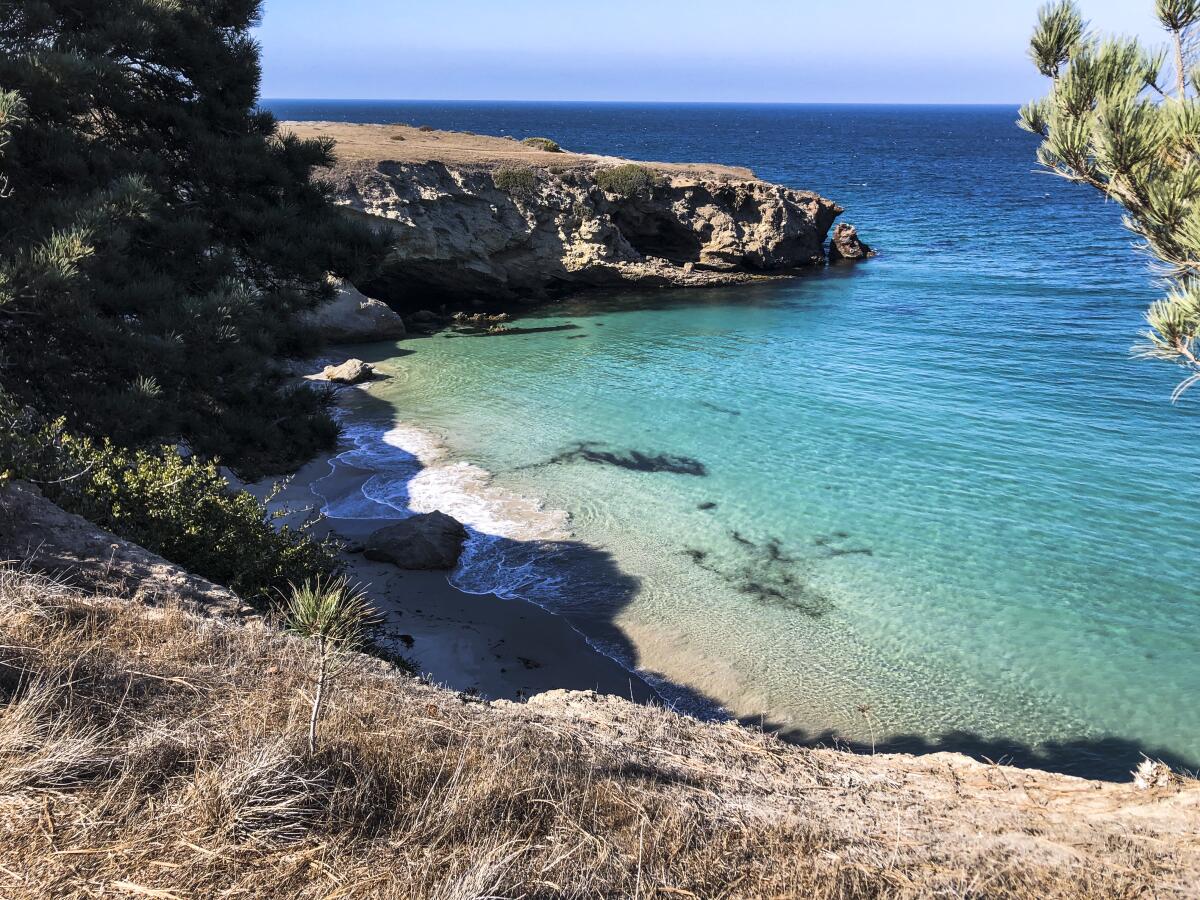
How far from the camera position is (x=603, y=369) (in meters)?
27.7

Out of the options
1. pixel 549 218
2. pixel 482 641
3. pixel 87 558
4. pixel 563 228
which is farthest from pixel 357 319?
pixel 87 558

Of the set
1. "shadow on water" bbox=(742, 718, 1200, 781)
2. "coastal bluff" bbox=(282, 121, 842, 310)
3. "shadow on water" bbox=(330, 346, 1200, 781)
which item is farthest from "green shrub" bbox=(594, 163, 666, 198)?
"shadow on water" bbox=(742, 718, 1200, 781)

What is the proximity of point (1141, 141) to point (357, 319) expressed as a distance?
92.1 ft

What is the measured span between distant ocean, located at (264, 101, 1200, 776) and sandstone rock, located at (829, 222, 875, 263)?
13574 millimetres

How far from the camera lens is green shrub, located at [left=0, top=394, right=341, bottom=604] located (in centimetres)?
828

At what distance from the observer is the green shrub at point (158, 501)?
8281 millimetres

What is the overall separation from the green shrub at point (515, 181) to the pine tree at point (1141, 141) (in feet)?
105

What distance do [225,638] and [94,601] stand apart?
105cm

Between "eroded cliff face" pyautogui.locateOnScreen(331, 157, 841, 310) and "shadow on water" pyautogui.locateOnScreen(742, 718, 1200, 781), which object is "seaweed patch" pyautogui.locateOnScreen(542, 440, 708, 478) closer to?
→ "shadow on water" pyautogui.locateOnScreen(742, 718, 1200, 781)

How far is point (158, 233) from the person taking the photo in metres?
10.0

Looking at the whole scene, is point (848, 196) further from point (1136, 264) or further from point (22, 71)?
point (22, 71)

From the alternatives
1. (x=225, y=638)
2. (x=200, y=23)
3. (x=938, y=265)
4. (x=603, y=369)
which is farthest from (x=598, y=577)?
(x=938, y=265)

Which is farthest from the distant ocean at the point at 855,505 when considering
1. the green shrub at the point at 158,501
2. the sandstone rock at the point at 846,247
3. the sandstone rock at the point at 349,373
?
the sandstone rock at the point at 846,247

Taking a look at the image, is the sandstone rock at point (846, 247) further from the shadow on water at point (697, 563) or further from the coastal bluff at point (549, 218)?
the shadow on water at point (697, 563)
